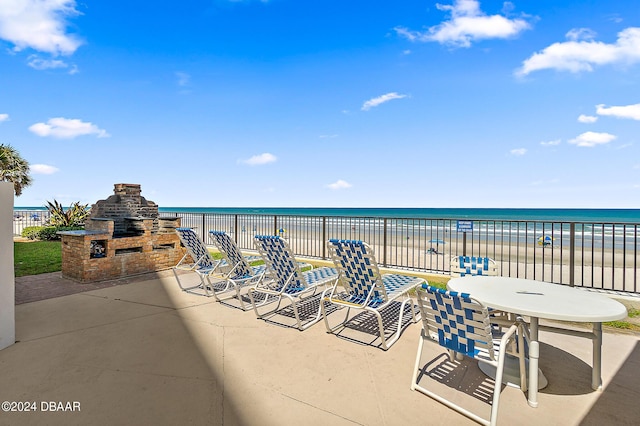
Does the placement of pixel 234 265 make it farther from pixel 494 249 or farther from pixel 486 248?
pixel 486 248

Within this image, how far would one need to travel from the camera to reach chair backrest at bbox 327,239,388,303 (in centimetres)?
346

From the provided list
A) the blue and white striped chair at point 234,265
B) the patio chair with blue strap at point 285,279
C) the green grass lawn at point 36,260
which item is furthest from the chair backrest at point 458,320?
the green grass lawn at point 36,260

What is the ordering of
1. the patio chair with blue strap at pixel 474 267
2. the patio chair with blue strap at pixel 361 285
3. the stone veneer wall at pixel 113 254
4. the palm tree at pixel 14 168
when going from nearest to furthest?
the patio chair with blue strap at pixel 361 285 < the patio chair with blue strap at pixel 474 267 < the stone veneer wall at pixel 113 254 < the palm tree at pixel 14 168

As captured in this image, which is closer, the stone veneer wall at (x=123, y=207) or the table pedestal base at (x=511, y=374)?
the table pedestal base at (x=511, y=374)

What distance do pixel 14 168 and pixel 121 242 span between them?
49.6 feet

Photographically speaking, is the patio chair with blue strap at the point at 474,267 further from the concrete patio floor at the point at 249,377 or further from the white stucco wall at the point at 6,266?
the white stucco wall at the point at 6,266

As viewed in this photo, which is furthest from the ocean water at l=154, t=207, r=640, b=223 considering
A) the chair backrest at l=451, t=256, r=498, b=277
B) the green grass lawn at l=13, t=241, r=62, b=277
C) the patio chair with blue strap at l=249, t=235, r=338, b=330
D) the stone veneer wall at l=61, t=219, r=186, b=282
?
the chair backrest at l=451, t=256, r=498, b=277

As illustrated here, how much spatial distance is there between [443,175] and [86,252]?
46451 mm

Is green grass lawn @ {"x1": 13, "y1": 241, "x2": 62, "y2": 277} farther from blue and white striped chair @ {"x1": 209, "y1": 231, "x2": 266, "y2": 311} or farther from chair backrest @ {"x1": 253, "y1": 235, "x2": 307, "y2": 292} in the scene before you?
chair backrest @ {"x1": 253, "y1": 235, "x2": 307, "y2": 292}

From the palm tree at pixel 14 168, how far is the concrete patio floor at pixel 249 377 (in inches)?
642

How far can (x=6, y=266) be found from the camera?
3195 millimetres

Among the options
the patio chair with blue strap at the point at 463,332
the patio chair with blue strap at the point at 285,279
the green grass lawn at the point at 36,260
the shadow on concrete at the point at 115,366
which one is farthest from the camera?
the green grass lawn at the point at 36,260

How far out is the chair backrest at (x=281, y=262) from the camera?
4.07 metres

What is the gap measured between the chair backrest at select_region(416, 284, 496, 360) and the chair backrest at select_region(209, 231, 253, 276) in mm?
3240
